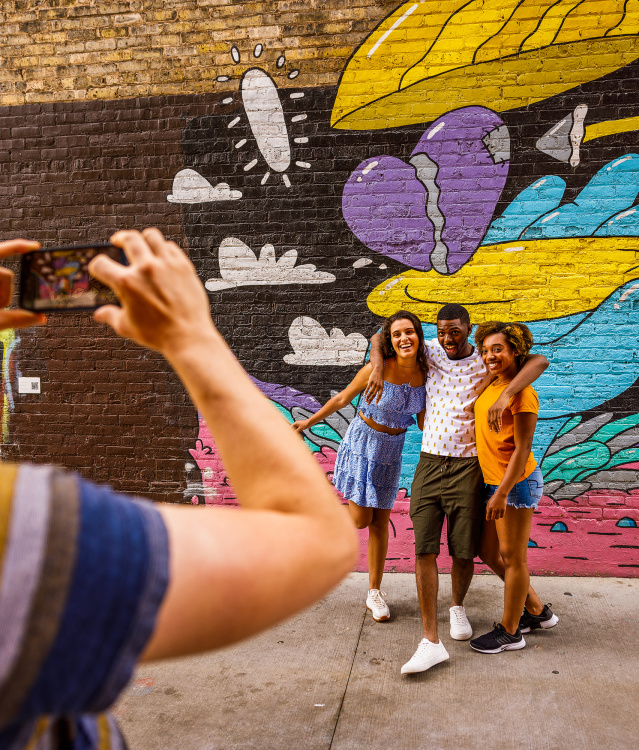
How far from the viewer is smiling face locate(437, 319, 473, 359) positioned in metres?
3.64

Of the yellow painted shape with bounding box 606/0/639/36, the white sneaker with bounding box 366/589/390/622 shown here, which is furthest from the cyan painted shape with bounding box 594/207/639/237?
the white sneaker with bounding box 366/589/390/622

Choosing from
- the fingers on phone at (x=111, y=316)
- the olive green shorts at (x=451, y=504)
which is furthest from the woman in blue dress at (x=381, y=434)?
the fingers on phone at (x=111, y=316)

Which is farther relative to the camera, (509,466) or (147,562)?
(509,466)

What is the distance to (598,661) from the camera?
345cm

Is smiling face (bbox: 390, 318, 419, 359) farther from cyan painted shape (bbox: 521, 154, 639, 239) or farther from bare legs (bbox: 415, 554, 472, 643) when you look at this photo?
cyan painted shape (bbox: 521, 154, 639, 239)

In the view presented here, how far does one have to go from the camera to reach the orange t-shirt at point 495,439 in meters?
3.41

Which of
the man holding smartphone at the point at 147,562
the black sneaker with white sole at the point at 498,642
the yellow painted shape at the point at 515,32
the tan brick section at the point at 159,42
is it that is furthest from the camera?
the tan brick section at the point at 159,42

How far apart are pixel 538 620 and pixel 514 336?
5.84ft

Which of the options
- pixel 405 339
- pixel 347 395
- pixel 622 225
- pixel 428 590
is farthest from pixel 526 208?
pixel 428 590

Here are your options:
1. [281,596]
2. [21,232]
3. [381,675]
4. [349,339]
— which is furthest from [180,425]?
[281,596]

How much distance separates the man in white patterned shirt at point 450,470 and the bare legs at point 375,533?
46 cm

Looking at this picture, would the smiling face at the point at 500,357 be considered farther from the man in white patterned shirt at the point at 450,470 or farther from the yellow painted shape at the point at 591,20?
the yellow painted shape at the point at 591,20

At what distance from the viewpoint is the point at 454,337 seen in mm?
3668

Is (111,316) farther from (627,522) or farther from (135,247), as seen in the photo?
(627,522)
